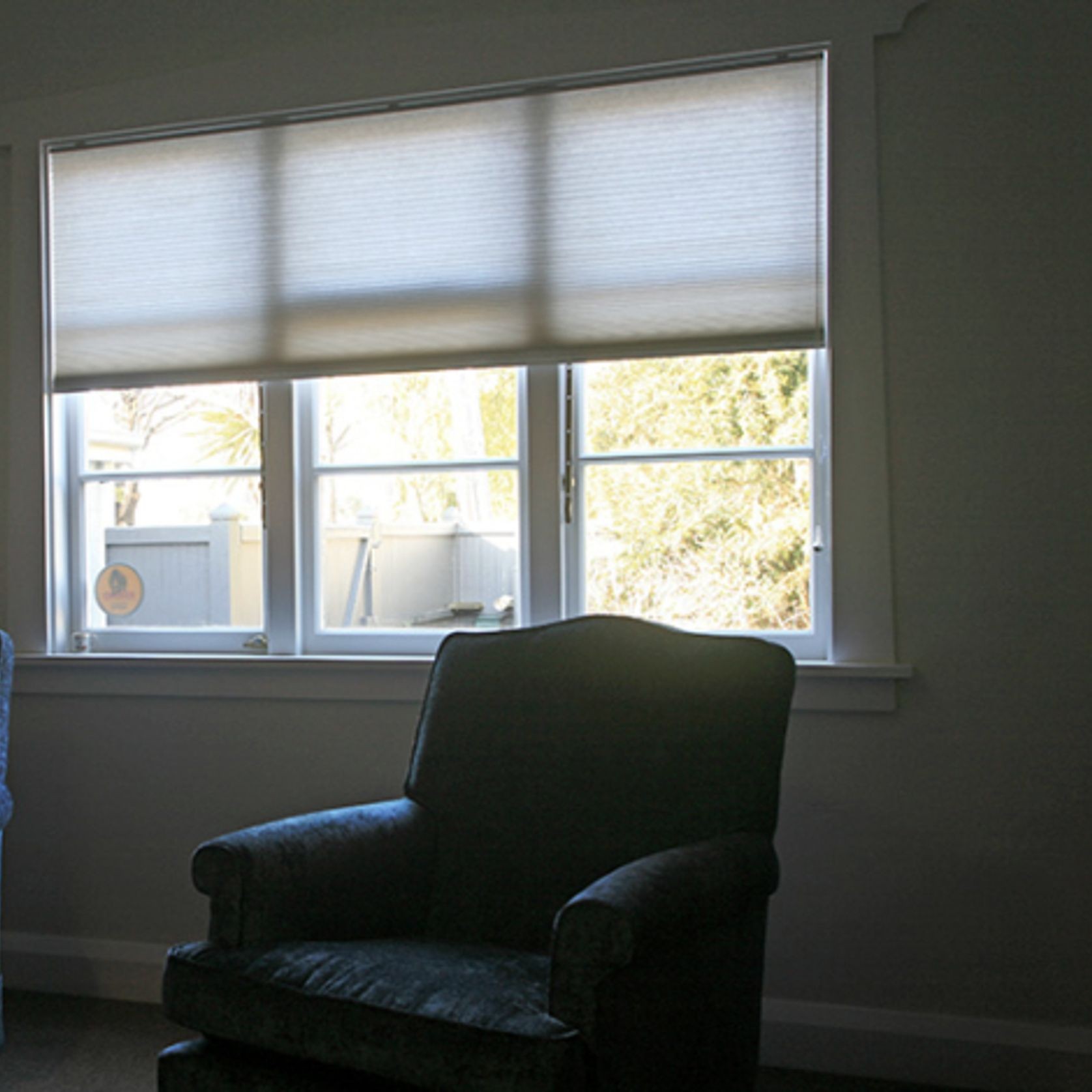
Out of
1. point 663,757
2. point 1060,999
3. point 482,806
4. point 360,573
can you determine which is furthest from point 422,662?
point 1060,999

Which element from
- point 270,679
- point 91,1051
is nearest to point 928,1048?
point 270,679

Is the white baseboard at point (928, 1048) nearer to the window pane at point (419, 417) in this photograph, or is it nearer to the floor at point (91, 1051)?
the floor at point (91, 1051)

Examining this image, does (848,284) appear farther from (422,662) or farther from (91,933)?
(91,933)

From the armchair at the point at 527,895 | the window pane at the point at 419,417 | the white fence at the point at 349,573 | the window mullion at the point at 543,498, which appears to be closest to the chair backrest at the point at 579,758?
the armchair at the point at 527,895

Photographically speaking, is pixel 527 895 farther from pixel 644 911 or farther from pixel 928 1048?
pixel 928 1048

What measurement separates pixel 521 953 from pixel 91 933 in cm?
164

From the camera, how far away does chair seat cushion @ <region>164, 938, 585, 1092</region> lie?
1.56m

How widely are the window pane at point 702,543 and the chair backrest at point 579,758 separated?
0.49 metres

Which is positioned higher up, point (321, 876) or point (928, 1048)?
point (321, 876)

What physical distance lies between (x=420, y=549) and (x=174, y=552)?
0.76m

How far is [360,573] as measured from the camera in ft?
10.0

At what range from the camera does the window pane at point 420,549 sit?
9.70 ft

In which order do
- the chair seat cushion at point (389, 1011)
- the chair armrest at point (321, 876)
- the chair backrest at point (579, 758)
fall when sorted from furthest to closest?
the chair backrest at point (579, 758)
the chair armrest at point (321, 876)
the chair seat cushion at point (389, 1011)

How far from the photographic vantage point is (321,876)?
6.58ft
